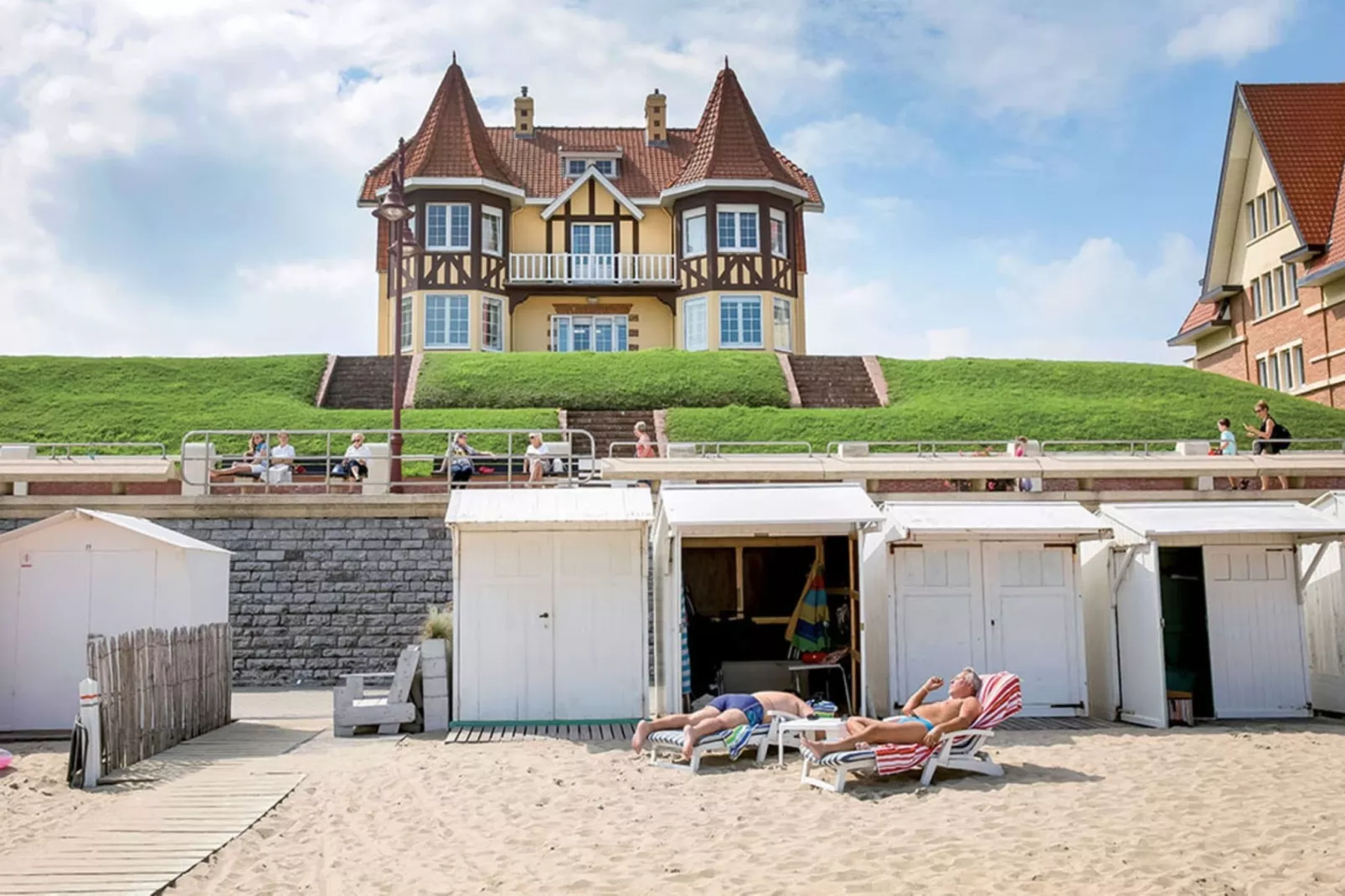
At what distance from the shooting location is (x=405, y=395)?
3111cm

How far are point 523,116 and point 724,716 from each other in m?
36.6

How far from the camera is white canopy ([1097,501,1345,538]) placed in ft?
41.0

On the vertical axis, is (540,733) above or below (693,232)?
below

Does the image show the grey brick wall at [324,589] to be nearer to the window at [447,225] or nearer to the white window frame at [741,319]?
the white window frame at [741,319]

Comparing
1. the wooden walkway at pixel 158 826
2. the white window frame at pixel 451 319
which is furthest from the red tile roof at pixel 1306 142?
the wooden walkway at pixel 158 826

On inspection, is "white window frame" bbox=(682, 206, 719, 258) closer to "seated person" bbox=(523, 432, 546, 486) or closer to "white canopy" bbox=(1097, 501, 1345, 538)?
"seated person" bbox=(523, 432, 546, 486)

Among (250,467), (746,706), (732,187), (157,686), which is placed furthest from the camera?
(732,187)

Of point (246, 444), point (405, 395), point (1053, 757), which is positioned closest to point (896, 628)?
point (1053, 757)

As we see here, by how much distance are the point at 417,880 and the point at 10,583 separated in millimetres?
7883

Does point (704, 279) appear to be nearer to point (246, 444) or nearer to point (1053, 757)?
point (246, 444)

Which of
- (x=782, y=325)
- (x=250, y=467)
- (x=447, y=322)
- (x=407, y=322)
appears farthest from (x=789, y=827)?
(x=407, y=322)

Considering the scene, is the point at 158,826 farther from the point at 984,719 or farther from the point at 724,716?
the point at 984,719

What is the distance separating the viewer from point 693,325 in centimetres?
3822

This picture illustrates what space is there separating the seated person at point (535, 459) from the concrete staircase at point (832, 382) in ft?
41.4
